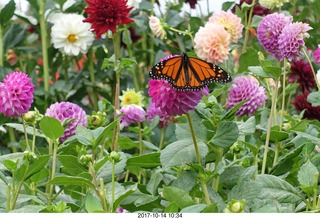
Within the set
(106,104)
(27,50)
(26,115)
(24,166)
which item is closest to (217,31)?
(106,104)

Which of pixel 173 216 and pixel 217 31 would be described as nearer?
pixel 173 216

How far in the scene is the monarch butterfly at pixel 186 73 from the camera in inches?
44.5

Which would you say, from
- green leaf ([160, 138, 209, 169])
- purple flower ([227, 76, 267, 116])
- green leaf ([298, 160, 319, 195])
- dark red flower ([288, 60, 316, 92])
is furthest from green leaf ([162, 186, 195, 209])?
dark red flower ([288, 60, 316, 92])

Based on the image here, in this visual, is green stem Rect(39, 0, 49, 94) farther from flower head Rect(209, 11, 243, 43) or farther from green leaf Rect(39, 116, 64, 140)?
green leaf Rect(39, 116, 64, 140)

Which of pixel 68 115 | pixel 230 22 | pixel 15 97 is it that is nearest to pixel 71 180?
pixel 15 97

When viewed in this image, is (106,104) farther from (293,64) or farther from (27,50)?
(27,50)

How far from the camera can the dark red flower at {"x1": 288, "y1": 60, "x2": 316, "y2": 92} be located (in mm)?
2180

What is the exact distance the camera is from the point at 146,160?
1.27 meters

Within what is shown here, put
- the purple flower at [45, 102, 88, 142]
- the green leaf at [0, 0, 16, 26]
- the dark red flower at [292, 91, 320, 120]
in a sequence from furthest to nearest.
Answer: the green leaf at [0, 0, 16, 26] → the dark red flower at [292, 91, 320, 120] → the purple flower at [45, 102, 88, 142]

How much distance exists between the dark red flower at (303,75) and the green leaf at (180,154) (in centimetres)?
106

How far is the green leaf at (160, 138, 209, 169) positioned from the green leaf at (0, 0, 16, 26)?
1498mm

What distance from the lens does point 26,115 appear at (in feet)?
4.59

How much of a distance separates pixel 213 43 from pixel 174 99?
29.5 inches

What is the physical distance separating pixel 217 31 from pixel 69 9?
0.98 meters
